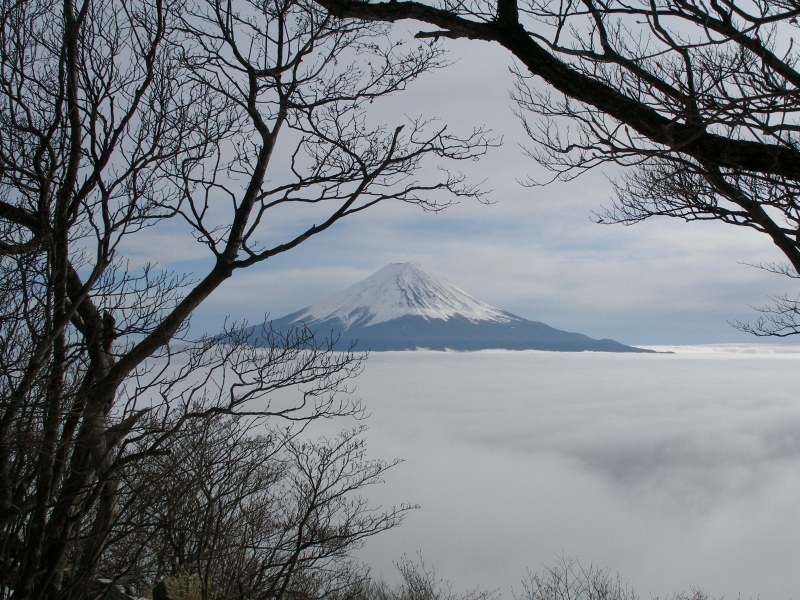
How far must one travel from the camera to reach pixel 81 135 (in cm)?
538

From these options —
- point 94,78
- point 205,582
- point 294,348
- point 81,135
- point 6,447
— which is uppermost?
point 94,78

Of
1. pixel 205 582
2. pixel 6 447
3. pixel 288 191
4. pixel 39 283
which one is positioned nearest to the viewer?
pixel 6 447

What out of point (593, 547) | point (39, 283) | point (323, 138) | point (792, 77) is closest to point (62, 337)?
point (39, 283)

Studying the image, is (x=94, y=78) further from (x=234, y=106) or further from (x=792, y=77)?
(x=792, y=77)

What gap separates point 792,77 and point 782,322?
9.35 metres

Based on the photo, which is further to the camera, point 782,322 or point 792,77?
point 782,322

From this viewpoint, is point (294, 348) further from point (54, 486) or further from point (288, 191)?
point (54, 486)

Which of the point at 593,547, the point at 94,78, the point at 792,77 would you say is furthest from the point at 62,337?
the point at 593,547

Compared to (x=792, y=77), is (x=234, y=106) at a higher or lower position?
higher

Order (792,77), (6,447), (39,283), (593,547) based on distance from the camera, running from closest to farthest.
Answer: (792,77)
(6,447)
(39,283)
(593,547)

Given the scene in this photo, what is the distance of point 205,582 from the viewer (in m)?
5.80

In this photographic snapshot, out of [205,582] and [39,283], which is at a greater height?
[39,283]

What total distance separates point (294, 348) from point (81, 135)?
345cm

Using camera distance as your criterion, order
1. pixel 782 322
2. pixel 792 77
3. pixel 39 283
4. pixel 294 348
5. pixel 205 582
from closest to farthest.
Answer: pixel 792 77, pixel 39 283, pixel 205 582, pixel 294 348, pixel 782 322
